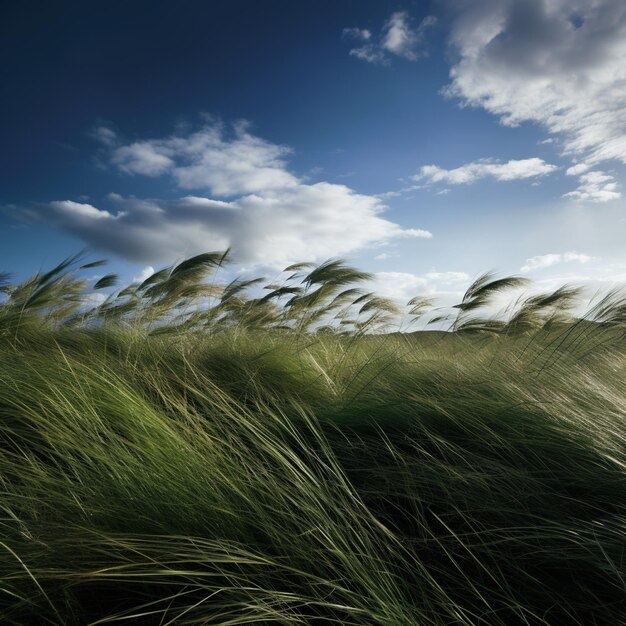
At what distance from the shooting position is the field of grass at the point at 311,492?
101cm

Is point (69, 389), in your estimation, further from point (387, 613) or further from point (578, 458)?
point (578, 458)

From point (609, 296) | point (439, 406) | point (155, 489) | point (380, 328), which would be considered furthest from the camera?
point (380, 328)

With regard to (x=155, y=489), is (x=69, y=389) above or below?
above

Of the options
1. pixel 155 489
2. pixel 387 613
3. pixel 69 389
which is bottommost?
pixel 387 613

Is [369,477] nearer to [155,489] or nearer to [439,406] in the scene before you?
[439,406]

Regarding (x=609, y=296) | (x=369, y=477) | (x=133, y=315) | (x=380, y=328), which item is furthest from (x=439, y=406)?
(x=133, y=315)

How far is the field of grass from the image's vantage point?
39.8 inches

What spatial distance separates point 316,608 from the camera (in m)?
1.09

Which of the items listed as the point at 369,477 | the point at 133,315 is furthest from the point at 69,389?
the point at 133,315

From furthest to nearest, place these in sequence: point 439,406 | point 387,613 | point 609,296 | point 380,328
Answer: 1. point 380,328
2. point 609,296
3. point 439,406
4. point 387,613

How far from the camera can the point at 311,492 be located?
124 cm

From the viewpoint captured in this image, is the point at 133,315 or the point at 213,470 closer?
the point at 213,470

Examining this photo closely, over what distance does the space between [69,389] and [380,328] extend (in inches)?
122

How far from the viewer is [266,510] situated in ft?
4.10
